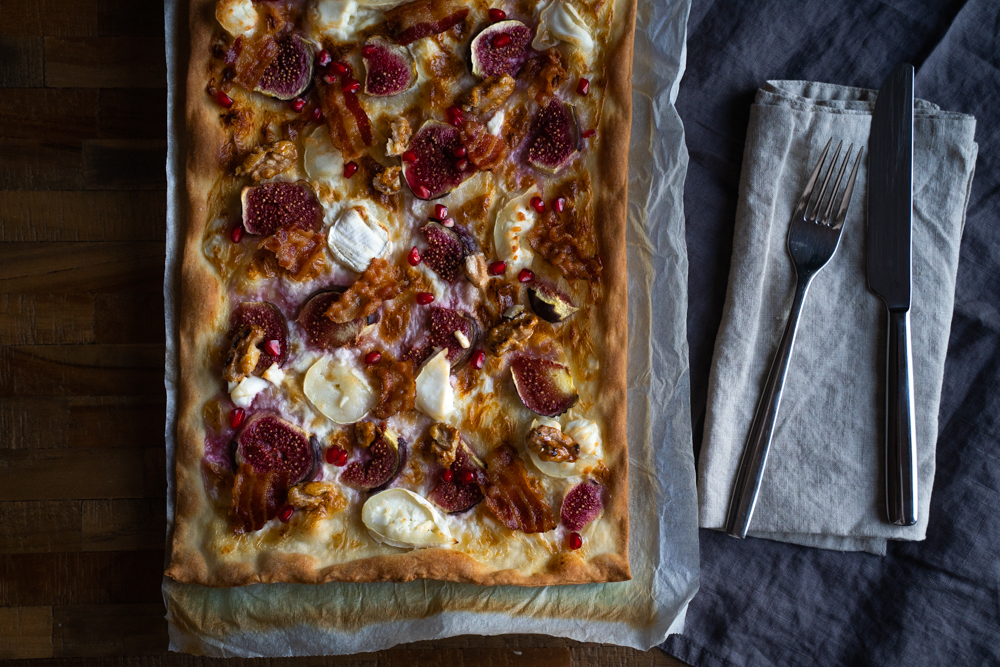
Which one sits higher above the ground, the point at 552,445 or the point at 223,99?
the point at 223,99

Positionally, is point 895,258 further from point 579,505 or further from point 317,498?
point 317,498

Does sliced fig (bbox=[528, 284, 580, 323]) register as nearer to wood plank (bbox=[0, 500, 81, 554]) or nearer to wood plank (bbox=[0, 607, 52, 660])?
wood plank (bbox=[0, 500, 81, 554])

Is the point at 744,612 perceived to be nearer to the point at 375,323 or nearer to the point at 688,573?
the point at 688,573

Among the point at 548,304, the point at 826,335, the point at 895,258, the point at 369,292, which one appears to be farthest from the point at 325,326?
the point at 895,258

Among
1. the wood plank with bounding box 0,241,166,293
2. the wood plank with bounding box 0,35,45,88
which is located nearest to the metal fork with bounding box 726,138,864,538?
the wood plank with bounding box 0,241,166,293

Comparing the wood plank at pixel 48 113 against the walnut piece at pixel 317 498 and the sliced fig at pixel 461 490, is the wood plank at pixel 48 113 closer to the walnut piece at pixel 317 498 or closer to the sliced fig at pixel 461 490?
the walnut piece at pixel 317 498

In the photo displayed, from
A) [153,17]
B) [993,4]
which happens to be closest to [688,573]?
[993,4]
